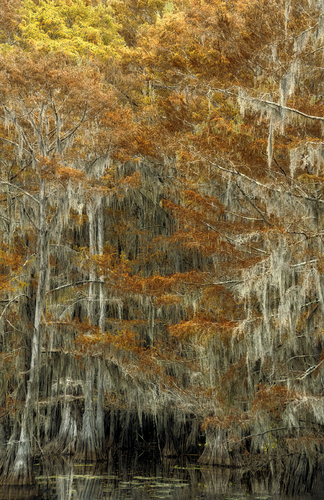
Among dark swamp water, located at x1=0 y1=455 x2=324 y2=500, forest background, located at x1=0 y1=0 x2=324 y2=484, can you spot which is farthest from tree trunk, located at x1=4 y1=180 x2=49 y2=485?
dark swamp water, located at x1=0 y1=455 x2=324 y2=500

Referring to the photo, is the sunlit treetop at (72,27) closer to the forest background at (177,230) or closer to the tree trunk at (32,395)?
the forest background at (177,230)

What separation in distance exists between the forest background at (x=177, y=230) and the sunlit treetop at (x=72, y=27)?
0.26ft

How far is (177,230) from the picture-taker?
10320 millimetres

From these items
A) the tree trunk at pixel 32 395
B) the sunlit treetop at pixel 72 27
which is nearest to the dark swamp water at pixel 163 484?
the tree trunk at pixel 32 395

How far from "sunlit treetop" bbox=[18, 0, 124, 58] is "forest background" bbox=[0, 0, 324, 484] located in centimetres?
8

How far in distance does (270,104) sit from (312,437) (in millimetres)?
4049

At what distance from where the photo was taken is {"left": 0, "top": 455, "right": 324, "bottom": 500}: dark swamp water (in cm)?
712

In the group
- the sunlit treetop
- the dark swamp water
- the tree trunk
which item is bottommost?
the dark swamp water

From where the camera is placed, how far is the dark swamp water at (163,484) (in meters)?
7.12

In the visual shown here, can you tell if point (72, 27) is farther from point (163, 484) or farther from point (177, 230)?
point (163, 484)

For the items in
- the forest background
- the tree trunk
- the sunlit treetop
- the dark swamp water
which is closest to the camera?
the forest background

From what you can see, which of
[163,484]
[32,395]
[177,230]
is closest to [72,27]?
[177,230]

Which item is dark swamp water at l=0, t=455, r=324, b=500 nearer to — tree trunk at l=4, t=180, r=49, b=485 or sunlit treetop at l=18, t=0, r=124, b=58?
tree trunk at l=4, t=180, r=49, b=485

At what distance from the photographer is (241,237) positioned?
7219mm
